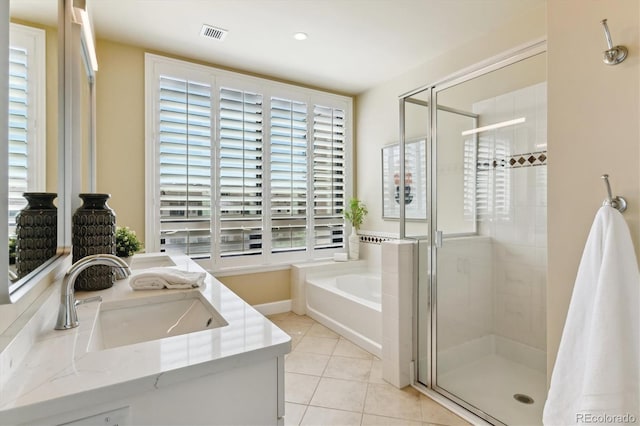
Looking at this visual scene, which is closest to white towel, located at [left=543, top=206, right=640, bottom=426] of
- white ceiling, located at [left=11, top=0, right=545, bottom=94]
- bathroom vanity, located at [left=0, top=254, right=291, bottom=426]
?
bathroom vanity, located at [left=0, top=254, right=291, bottom=426]

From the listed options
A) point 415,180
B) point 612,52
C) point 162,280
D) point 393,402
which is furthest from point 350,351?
point 612,52

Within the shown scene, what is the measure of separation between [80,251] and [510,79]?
258 cm

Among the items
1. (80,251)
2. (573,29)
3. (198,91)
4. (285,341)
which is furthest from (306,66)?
(285,341)

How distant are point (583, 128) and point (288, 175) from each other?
9.32ft

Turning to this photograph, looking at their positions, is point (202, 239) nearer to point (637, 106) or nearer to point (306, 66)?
point (306, 66)

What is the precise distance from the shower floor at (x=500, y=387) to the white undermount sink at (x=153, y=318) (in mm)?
1685

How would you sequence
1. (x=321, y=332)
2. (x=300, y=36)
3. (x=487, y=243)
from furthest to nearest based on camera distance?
1. (x=321, y=332)
2. (x=300, y=36)
3. (x=487, y=243)

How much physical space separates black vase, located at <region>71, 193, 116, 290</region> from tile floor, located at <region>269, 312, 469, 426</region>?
125 cm

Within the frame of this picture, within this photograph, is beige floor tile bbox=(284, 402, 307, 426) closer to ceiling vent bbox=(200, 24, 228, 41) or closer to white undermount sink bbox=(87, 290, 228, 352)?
white undermount sink bbox=(87, 290, 228, 352)

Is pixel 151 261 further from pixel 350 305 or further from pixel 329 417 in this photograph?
pixel 350 305

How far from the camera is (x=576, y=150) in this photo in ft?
4.02

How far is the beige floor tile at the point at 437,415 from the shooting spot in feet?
6.01

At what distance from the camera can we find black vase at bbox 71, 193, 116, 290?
135cm

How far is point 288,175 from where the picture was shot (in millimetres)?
3705
